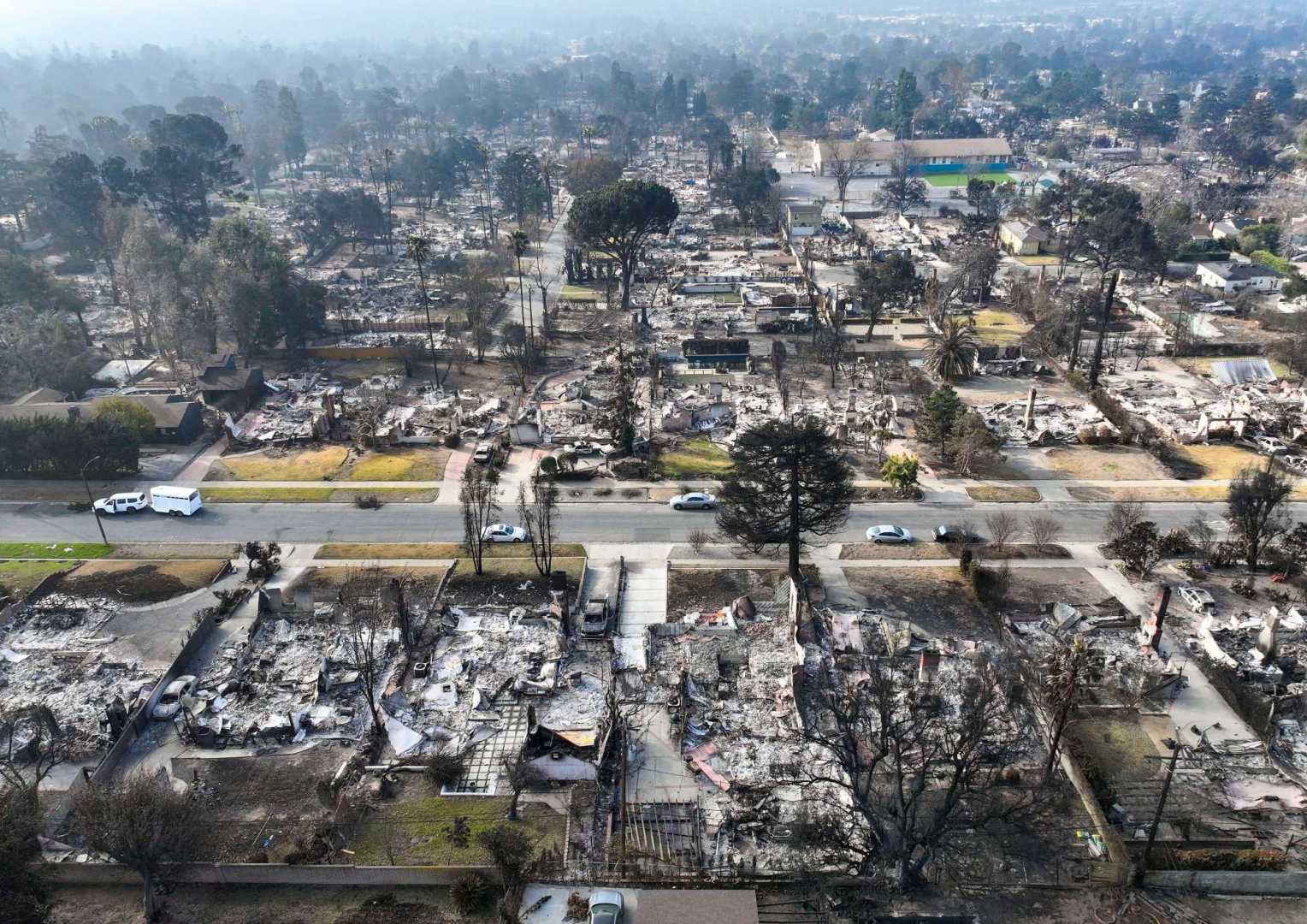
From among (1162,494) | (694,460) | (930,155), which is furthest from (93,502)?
(930,155)

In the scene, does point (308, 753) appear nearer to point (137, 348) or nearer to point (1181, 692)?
point (1181, 692)

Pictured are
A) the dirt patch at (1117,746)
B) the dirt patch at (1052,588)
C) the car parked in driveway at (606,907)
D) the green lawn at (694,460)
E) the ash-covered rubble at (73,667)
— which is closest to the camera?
the car parked in driveway at (606,907)

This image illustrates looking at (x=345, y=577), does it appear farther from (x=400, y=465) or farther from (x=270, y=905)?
(x=270, y=905)

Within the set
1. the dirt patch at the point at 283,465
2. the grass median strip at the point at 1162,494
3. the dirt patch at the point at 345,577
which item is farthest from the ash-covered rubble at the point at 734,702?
the dirt patch at the point at 283,465

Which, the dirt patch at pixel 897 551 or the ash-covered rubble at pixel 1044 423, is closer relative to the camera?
the dirt patch at pixel 897 551

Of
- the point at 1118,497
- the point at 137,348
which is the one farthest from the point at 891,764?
the point at 137,348

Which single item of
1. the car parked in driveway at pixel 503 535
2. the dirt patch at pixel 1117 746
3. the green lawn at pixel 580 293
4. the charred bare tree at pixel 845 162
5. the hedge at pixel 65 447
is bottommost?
the dirt patch at pixel 1117 746

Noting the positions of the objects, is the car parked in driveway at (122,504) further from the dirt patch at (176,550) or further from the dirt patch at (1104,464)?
the dirt patch at (1104,464)
